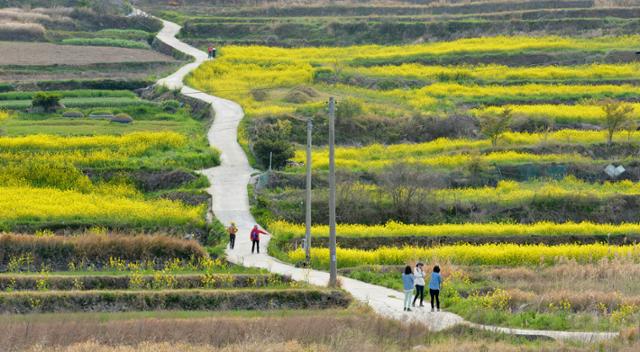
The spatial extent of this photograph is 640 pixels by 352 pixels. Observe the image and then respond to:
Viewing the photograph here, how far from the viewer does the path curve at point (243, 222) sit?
26.1m

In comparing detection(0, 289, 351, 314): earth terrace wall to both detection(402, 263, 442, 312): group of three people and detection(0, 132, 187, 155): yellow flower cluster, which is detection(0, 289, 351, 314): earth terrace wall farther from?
detection(0, 132, 187, 155): yellow flower cluster

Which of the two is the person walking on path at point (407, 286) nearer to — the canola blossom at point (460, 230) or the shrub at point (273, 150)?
the canola blossom at point (460, 230)

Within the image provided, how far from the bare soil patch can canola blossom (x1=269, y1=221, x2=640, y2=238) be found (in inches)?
1399

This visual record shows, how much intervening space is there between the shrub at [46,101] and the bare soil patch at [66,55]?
13786mm

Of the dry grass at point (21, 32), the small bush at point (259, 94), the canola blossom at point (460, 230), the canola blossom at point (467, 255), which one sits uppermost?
the dry grass at point (21, 32)

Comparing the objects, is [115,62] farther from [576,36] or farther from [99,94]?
[576,36]

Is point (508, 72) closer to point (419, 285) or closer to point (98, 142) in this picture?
point (98, 142)

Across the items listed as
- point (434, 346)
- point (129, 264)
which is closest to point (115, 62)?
point (129, 264)

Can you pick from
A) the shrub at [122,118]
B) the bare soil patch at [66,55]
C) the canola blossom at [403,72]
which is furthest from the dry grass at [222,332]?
the bare soil patch at [66,55]

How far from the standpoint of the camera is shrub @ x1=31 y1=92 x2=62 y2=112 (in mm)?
A: 55531

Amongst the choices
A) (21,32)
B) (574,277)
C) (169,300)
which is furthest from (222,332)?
(21,32)

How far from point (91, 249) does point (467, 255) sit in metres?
10.3

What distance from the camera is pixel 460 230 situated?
123 feet

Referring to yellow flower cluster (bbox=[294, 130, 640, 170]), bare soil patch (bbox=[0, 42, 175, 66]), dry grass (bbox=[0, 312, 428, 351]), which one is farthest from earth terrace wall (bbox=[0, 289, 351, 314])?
bare soil patch (bbox=[0, 42, 175, 66])
